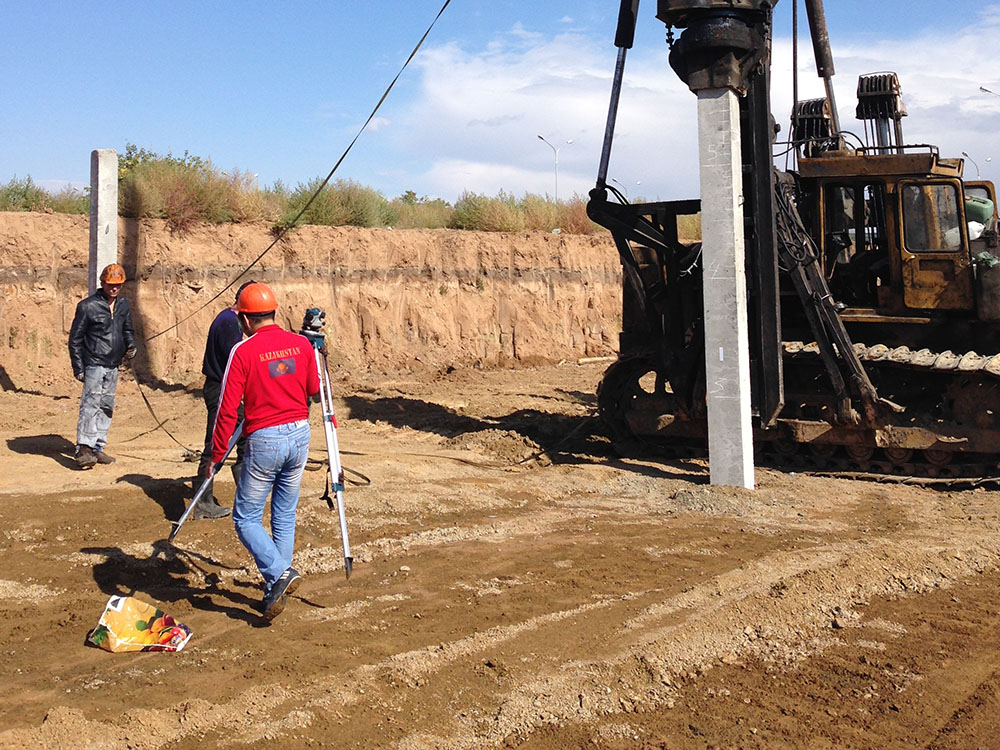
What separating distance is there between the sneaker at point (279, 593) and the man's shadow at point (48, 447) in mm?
5195

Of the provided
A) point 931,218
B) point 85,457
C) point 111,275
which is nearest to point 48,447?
point 85,457

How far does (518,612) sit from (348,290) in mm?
13033

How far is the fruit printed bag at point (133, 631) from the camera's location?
538cm

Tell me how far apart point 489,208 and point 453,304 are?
3.25 metres

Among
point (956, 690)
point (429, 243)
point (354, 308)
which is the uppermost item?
point (429, 243)

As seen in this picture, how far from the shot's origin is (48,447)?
11.1 metres

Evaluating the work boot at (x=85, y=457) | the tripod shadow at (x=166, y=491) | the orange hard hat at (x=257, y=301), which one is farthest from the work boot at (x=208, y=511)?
the orange hard hat at (x=257, y=301)

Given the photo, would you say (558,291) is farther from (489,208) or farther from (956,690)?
(956,690)

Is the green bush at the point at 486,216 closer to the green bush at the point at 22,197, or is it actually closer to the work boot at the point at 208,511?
the green bush at the point at 22,197

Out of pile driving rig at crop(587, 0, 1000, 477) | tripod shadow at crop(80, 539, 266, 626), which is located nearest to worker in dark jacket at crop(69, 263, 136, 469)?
tripod shadow at crop(80, 539, 266, 626)

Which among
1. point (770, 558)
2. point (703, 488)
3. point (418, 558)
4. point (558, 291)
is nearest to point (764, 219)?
point (703, 488)

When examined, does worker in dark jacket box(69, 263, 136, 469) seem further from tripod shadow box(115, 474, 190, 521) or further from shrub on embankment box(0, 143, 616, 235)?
shrub on embankment box(0, 143, 616, 235)

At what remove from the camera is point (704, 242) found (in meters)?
9.21

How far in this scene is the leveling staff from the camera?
5652mm
